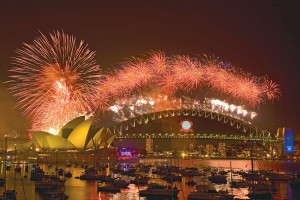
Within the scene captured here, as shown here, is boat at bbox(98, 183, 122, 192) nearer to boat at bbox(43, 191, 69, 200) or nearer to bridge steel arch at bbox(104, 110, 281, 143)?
boat at bbox(43, 191, 69, 200)

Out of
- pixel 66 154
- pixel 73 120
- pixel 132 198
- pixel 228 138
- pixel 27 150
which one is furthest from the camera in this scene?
pixel 228 138

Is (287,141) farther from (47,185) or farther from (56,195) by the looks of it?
(56,195)

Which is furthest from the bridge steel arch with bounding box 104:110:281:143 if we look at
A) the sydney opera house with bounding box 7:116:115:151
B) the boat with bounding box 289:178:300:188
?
the boat with bounding box 289:178:300:188

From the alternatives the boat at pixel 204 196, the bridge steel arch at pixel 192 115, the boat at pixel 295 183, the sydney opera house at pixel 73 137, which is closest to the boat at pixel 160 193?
the boat at pixel 204 196

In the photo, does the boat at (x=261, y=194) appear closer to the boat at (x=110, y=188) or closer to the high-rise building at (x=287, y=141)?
the boat at (x=110, y=188)

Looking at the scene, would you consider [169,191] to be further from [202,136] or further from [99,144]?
[202,136]

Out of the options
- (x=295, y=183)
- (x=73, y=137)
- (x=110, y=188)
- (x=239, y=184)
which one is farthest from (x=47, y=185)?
(x=73, y=137)

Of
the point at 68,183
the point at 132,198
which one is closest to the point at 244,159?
the point at 68,183

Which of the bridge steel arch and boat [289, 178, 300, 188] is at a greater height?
the bridge steel arch

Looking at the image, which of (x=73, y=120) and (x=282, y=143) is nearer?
(x=73, y=120)
